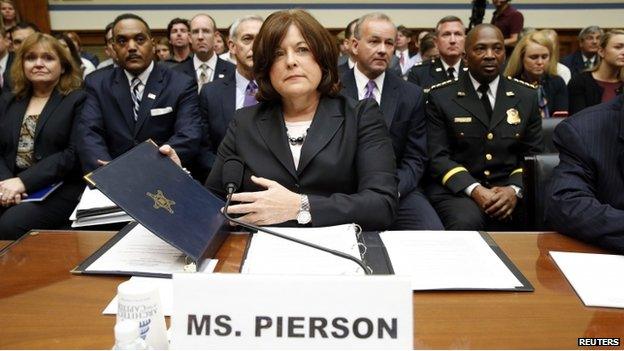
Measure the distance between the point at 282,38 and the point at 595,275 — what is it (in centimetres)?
109

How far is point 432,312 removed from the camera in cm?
105

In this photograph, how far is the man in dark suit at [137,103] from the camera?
9.68ft

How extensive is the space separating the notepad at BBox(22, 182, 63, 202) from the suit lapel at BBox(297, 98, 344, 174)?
1550mm

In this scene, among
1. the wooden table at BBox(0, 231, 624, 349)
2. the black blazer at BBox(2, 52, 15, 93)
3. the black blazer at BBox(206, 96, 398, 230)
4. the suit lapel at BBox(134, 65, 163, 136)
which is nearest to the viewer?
the wooden table at BBox(0, 231, 624, 349)

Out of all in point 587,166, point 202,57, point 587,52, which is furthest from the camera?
point 587,52

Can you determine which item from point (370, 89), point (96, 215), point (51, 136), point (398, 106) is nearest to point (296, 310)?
point (96, 215)

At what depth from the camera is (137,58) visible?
3.06m

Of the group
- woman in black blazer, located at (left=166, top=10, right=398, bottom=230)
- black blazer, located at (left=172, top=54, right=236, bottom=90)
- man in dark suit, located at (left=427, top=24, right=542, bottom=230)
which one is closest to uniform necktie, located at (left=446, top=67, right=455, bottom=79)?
man in dark suit, located at (left=427, top=24, right=542, bottom=230)

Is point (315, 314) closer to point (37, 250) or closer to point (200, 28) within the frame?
point (37, 250)

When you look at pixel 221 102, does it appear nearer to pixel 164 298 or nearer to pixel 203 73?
pixel 203 73

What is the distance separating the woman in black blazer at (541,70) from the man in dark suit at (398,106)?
149 cm

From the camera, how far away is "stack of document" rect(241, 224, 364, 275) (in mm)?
1181

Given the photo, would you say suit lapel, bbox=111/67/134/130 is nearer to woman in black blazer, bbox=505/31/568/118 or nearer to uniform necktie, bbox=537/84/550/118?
woman in black blazer, bbox=505/31/568/118

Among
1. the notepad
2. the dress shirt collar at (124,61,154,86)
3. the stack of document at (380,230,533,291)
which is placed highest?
the dress shirt collar at (124,61,154,86)
